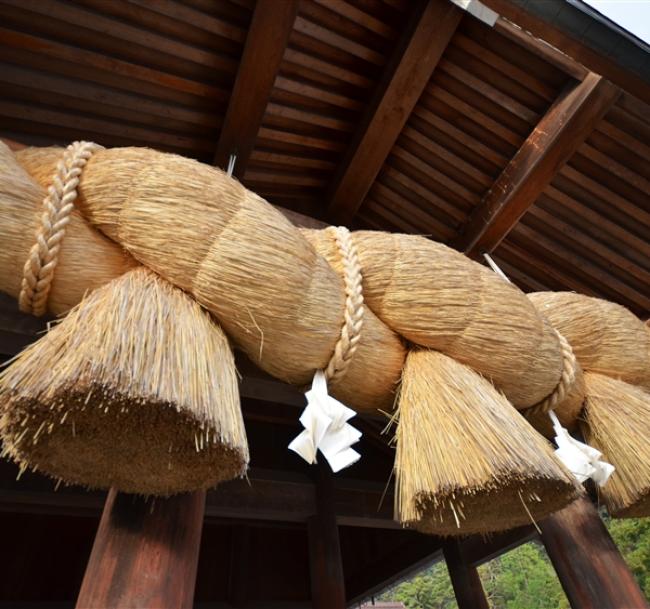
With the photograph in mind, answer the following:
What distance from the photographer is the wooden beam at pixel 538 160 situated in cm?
157

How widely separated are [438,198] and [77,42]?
163 centimetres

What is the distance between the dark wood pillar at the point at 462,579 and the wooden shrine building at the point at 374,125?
67 cm

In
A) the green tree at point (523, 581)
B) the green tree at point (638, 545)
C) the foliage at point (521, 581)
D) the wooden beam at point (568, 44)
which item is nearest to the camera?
the wooden beam at point (568, 44)

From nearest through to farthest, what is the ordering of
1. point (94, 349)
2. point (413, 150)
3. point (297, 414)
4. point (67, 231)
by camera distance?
point (94, 349)
point (67, 231)
point (413, 150)
point (297, 414)

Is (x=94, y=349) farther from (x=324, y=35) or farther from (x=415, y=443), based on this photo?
(x=324, y=35)

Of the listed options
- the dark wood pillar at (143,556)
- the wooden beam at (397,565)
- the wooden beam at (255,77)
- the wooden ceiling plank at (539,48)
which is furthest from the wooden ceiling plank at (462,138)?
the wooden beam at (397,565)

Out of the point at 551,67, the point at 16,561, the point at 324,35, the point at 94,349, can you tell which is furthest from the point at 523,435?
the point at 16,561

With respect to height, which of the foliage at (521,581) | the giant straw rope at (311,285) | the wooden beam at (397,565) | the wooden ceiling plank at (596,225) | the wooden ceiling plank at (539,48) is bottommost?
the foliage at (521,581)

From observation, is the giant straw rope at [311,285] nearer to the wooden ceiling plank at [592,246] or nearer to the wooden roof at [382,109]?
the wooden roof at [382,109]

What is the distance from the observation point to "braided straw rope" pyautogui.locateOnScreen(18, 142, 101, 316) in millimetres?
555

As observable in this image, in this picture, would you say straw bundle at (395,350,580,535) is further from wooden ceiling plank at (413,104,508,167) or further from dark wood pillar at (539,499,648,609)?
wooden ceiling plank at (413,104,508,167)

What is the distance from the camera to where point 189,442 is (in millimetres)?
550

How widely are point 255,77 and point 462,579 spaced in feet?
11.1

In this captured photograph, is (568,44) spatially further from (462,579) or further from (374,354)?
(462,579)
